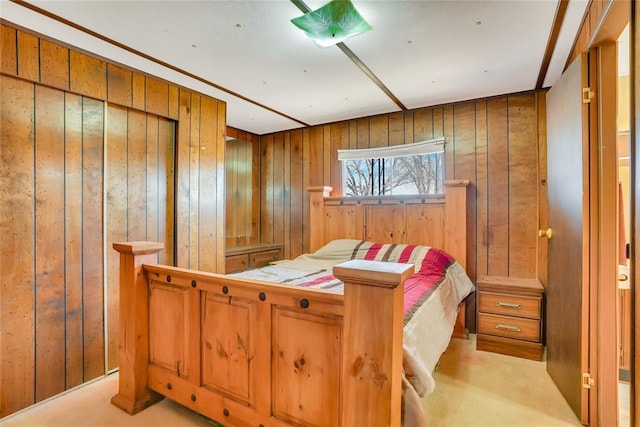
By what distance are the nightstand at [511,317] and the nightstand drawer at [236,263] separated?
2417mm

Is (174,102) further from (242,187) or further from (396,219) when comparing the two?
(396,219)

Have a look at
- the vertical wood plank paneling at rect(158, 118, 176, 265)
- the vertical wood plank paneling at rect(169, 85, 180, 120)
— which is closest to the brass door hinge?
the vertical wood plank paneling at rect(158, 118, 176, 265)

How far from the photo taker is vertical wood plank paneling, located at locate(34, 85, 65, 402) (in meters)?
2.01

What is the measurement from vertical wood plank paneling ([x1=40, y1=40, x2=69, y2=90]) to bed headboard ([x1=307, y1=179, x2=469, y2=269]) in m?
2.36

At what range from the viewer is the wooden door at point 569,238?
170 cm

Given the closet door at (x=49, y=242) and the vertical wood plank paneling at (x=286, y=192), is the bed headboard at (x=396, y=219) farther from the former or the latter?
the closet door at (x=49, y=242)

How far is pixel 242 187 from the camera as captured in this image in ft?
14.1

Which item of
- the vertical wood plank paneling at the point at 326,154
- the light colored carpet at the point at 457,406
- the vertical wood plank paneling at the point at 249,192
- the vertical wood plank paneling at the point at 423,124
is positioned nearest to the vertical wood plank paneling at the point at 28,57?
the light colored carpet at the point at 457,406

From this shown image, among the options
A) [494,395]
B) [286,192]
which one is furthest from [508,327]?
[286,192]

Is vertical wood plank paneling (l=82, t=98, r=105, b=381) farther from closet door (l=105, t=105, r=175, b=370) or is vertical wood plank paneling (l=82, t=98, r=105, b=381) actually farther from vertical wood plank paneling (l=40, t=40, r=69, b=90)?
vertical wood plank paneling (l=40, t=40, r=69, b=90)

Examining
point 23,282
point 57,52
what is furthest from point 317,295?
point 57,52

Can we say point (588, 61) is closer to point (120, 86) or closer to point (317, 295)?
point (317, 295)

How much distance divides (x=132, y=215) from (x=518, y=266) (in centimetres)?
330

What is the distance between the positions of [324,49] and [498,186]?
2014mm
